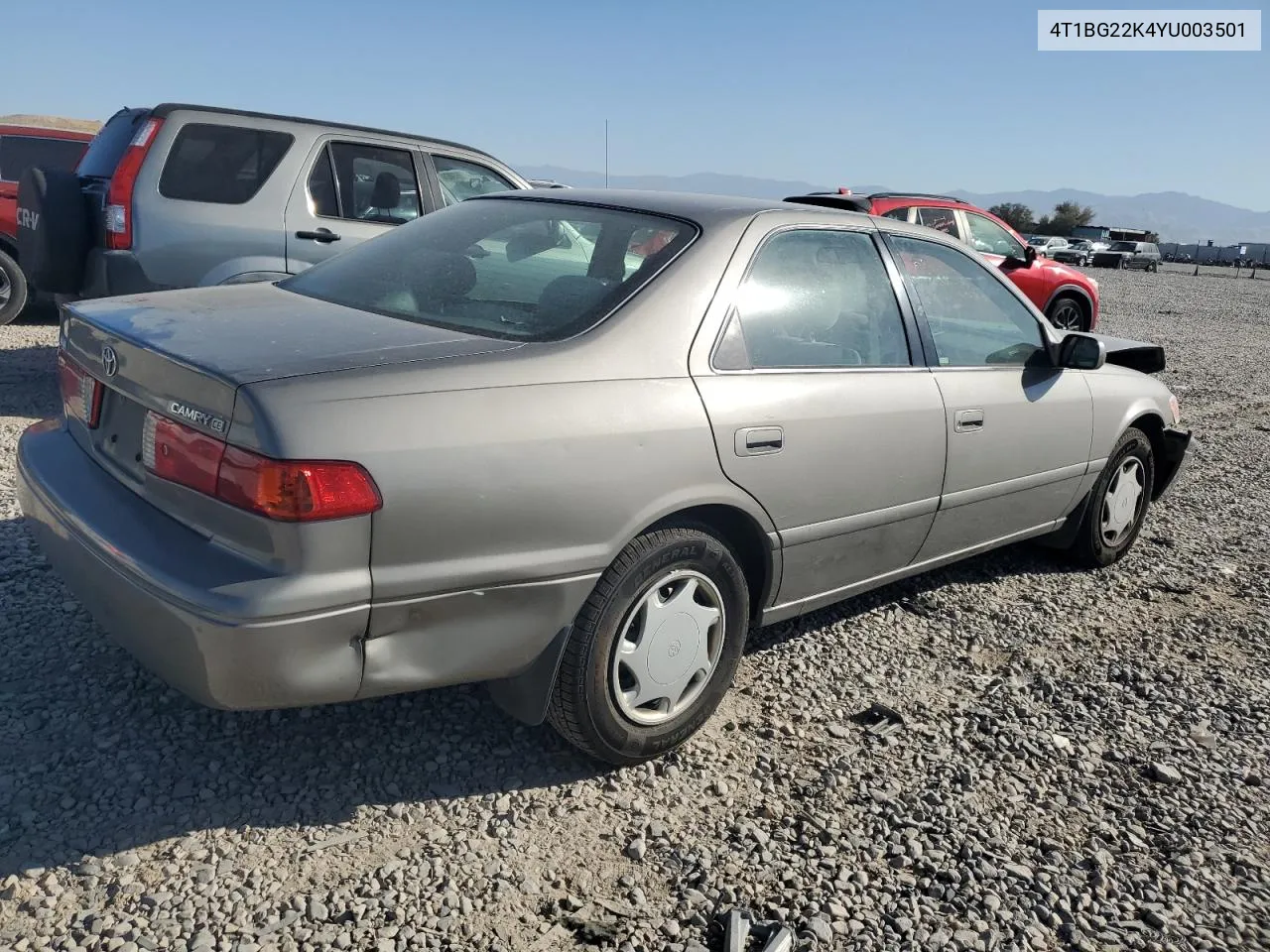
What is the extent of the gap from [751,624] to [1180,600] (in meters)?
2.42

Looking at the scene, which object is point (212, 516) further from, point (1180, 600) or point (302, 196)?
point (302, 196)

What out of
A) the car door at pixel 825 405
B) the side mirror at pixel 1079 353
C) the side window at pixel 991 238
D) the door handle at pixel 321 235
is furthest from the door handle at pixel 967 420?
the side window at pixel 991 238

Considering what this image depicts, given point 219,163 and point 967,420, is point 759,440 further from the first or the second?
point 219,163

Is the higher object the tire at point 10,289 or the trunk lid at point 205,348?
the tire at point 10,289

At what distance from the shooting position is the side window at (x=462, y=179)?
22.5 feet

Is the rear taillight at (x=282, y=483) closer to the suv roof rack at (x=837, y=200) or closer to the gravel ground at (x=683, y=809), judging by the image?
the gravel ground at (x=683, y=809)

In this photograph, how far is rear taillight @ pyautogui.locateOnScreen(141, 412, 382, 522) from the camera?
2.08 meters

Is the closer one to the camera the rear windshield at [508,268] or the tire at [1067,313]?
the rear windshield at [508,268]

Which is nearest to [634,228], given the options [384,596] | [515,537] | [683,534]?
[683,534]

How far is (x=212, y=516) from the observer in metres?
2.21

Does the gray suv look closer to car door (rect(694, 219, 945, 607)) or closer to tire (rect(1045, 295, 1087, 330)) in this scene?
car door (rect(694, 219, 945, 607))

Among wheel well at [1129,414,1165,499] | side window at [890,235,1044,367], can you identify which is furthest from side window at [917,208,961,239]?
side window at [890,235,1044,367]

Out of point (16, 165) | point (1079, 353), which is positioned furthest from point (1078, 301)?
point (16, 165)

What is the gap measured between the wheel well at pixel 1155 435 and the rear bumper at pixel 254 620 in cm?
348
